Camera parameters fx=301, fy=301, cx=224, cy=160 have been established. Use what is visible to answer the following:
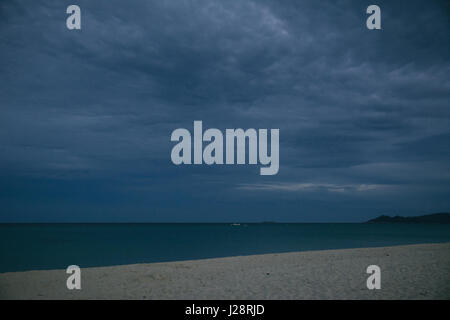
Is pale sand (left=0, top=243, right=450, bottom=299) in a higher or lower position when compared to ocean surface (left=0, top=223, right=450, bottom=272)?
higher

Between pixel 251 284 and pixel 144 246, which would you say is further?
pixel 144 246

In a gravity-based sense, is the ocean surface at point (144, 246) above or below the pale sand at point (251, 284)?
below

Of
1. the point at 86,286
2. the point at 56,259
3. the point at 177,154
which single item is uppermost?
the point at 177,154

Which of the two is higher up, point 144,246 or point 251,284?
point 251,284

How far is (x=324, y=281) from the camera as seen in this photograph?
1083cm

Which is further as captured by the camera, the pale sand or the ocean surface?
the ocean surface

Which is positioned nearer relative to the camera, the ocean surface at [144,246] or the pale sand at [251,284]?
the pale sand at [251,284]
